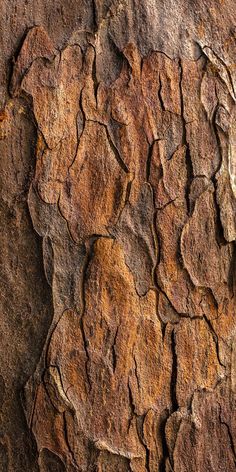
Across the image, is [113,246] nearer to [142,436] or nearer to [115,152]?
[115,152]

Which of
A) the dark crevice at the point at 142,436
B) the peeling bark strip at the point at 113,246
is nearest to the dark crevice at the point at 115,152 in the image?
the peeling bark strip at the point at 113,246

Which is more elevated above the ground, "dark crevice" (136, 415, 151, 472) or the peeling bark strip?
the peeling bark strip

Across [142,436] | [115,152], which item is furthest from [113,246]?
[142,436]

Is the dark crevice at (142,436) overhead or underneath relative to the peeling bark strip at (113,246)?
underneath

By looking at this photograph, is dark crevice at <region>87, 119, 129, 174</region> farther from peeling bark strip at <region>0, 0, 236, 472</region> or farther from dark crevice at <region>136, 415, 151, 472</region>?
dark crevice at <region>136, 415, 151, 472</region>

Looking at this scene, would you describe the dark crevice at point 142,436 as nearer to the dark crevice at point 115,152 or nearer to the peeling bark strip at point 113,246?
the peeling bark strip at point 113,246

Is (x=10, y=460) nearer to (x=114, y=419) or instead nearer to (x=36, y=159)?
(x=114, y=419)

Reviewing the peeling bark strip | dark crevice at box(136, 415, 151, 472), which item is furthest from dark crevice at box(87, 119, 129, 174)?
dark crevice at box(136, 415, 151, 472)

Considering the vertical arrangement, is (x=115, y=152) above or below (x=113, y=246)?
above

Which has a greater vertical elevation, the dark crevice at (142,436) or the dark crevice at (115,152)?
the dark crevice at (115,152)
